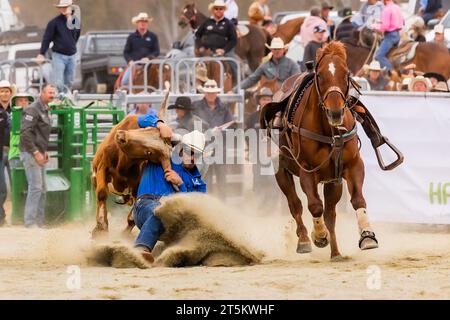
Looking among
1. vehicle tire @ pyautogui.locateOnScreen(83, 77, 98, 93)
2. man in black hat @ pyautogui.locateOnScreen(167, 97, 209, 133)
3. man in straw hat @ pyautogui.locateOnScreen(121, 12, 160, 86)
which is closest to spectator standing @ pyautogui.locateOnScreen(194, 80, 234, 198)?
man in black hat @ pyautogui.locateOnScreen(167, 97, 209, 133)

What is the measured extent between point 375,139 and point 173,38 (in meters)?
20.2

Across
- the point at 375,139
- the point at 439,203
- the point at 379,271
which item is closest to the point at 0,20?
the point at 439,203

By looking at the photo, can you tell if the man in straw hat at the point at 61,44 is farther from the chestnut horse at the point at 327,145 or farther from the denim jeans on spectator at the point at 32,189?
the chestnut horse at the point at 327,145

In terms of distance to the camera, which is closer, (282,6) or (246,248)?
(246,248)

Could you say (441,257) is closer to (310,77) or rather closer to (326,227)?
(326,227)

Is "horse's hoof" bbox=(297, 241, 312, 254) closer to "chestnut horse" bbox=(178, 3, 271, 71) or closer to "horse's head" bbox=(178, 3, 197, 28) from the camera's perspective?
"chestnut horse" bbox=(178, 3, 271, 71)

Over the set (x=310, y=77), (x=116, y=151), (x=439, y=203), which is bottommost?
(x=439, y=203)

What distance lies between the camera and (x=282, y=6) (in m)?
29.8

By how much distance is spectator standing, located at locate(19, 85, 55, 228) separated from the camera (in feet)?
46.2

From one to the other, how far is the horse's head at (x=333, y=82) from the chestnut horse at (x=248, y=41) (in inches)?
369

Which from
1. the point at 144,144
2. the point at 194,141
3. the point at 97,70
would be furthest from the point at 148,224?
the point at 97,70

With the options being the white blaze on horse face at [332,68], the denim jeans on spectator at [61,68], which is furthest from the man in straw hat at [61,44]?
the white blaze on horse face at [332,68]

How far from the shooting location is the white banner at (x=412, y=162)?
516 inches

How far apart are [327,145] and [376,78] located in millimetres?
7321
